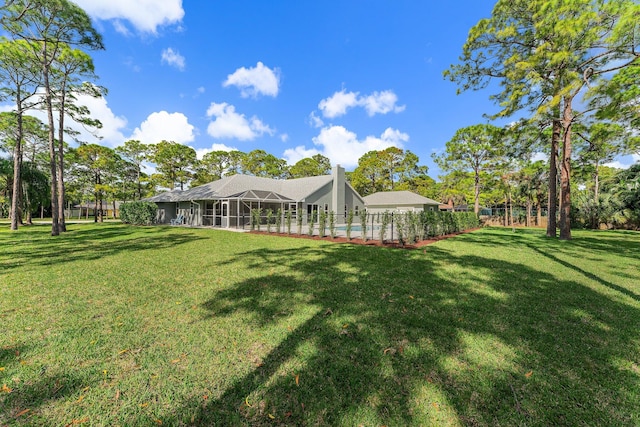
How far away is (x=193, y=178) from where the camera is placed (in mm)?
33719

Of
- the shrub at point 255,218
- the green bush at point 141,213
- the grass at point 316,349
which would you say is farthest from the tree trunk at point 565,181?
the green bush at point 141,213

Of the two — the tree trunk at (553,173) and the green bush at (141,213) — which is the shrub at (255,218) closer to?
the green bush at (141,213)

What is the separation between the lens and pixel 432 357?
2662mm

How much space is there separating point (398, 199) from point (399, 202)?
63 cm

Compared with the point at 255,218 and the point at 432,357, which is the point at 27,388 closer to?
the point at 432,357

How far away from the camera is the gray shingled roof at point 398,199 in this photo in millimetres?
30812

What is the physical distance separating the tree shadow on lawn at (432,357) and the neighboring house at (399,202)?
25.9m

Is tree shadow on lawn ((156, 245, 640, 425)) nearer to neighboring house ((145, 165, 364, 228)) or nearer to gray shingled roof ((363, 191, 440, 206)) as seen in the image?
neighboring house ((145, 165, 364, 228))

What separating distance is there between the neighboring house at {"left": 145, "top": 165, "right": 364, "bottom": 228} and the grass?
505 inches

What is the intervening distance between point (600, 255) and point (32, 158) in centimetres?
4271

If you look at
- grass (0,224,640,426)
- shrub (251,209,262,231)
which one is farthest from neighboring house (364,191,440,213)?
grass (0,224,640,426)

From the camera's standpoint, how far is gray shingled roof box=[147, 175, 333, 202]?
20683 millimetres

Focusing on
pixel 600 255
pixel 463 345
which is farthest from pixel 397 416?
pixel 600 255

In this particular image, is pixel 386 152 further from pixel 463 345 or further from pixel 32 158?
pixel 32 158
